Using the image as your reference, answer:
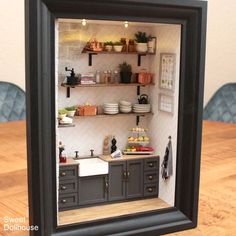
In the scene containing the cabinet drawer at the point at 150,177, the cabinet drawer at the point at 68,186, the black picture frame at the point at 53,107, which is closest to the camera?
the black picture frame at the point at 53,107

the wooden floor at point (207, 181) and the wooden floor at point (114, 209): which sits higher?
the wooden floor at point (207, 181)

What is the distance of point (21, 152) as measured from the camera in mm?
4766

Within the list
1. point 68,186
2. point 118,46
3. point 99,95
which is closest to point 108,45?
point 118,46

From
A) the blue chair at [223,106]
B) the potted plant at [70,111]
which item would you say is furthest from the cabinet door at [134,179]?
the blue chair at [223,106]

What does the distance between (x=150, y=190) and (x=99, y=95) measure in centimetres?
100

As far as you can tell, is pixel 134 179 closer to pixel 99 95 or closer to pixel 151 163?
pixel 151 163

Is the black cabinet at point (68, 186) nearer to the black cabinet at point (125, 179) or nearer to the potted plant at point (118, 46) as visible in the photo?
the black cabinet at point (125, 179)

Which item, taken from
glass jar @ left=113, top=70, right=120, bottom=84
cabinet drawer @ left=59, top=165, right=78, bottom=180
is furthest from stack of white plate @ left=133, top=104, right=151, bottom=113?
cabinet drawer @ left=59, top=165, right=78, bottom=180

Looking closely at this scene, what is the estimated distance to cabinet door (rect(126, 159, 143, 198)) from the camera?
3.72m

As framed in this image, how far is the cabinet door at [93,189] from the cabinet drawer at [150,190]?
36 cm

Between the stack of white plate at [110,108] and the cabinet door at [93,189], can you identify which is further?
the stack of white plate at [110,108]

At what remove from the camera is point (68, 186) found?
366 centimetres

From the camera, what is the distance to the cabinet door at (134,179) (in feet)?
12.2

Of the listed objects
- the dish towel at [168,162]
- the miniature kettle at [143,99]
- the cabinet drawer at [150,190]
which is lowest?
the cabinet drawer at [150,190]
